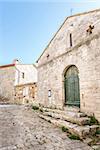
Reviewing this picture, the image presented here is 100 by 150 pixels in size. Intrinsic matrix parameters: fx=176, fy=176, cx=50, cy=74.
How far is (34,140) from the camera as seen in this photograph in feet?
19.6

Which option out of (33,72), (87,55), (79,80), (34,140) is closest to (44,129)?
(34,140)

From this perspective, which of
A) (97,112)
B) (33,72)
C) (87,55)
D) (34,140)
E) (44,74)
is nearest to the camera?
(34,140)

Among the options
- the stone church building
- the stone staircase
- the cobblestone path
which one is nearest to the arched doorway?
the stone church building

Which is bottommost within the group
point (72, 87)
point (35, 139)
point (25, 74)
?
point (35, 139)

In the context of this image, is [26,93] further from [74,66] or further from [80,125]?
[80,125]

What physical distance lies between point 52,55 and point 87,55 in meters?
4.47

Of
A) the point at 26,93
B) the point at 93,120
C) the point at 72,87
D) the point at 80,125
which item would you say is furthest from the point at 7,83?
the point at 80,125

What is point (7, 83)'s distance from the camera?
24125 millimetres

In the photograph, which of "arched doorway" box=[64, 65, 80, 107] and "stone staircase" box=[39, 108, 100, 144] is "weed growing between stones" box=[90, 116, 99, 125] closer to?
"stone staircase" box=[39, 108, 100, 144]

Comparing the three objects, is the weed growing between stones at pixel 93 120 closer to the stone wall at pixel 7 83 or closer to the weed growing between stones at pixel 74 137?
the weed growing between stones at pixel 74 137

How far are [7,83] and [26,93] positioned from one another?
5.28 meters

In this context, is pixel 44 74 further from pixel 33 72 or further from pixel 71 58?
pixel 33 72

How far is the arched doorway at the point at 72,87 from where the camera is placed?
9344 mm

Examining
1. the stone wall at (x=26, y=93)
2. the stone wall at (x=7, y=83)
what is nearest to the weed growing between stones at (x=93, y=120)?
the stone wall at (x=26, y=93)
